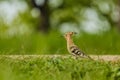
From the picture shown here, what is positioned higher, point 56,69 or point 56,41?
point 56,41

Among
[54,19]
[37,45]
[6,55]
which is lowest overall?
[6,55]

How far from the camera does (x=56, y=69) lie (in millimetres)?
7871

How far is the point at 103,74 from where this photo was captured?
7.68 m

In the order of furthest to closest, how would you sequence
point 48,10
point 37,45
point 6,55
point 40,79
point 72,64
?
point 48,10 → point 37,45 → point 6,55 → point 72,64 → point 40,79

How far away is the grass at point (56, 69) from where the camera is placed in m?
7.55

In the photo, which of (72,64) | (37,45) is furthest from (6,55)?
(37,45)

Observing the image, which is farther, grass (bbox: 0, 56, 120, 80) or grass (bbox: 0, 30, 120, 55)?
grass (bbox: 0, 30, 120, 55)

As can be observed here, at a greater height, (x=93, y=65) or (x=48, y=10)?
(x=48, y=10)

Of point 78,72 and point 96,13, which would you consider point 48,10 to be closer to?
point 96,13

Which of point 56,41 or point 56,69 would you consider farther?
point 56,41

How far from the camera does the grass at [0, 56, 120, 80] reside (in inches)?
297

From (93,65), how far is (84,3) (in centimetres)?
1744

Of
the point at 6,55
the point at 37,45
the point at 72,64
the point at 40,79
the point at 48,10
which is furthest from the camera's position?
the point at 48,10

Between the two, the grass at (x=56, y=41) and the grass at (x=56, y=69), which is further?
the grass at (x=56, y=41)
